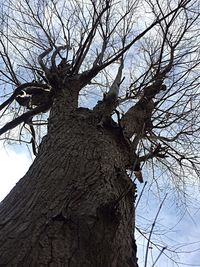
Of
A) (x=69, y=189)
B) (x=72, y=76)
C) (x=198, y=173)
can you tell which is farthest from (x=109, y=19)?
(x=69, y=189)

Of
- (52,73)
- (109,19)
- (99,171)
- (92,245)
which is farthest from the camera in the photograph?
(109,19)

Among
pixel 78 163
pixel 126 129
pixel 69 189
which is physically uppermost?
pixel 126 129

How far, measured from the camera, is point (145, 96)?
4.08 meters

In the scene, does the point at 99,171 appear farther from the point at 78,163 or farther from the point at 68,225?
the point at 68,225

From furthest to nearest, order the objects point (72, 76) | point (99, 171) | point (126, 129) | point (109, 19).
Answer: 1. point (109, 19)
2. point (72, 76)
3. point (126, 129)
4. point (99, 171)

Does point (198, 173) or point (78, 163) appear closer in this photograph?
point (78, 163)

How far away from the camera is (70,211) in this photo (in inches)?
69.6

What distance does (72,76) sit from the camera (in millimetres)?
4121

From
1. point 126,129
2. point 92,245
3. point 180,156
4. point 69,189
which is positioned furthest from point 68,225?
point 180,156

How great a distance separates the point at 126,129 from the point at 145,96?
711 mm

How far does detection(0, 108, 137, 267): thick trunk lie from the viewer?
1537 mm

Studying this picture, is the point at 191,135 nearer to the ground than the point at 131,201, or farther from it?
farther from it

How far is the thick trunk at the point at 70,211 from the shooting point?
1.54 m

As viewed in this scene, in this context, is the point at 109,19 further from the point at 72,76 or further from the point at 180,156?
the point at 180,156
